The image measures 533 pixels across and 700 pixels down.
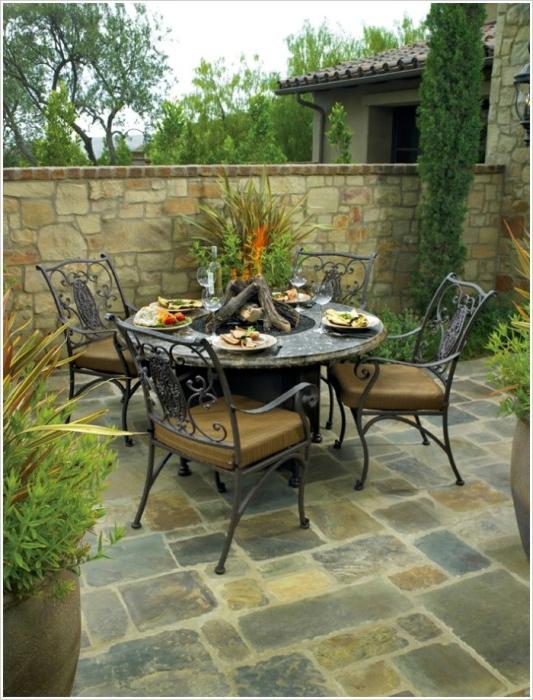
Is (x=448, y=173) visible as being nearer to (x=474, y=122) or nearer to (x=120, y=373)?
(x=474, y=122)

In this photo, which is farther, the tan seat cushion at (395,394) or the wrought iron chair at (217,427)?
the tan seat cushion at (395,394)

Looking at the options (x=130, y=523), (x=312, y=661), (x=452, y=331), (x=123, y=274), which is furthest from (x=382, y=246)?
(x=312, y=661)

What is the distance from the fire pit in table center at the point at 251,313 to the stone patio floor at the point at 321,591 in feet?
2.60

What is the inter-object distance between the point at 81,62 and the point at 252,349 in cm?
1784

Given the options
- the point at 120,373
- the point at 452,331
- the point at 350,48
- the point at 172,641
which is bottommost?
the point at 172,641

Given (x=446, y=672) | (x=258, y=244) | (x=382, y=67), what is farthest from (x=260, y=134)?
(x=446, y=672)

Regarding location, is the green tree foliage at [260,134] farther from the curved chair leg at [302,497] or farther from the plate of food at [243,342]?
the curved chair leg at [302,497]

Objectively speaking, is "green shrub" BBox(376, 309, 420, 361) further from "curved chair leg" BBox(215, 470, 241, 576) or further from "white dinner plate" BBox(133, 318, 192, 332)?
"curved chair leg" BBox(215, 470, 241, 576)

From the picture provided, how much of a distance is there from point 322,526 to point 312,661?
0.96 meters

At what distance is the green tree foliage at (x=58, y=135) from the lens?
1063cm

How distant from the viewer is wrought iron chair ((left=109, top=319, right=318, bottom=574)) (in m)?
2.99

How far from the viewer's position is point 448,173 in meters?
6.56

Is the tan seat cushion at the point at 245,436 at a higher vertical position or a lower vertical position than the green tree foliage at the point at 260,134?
lower

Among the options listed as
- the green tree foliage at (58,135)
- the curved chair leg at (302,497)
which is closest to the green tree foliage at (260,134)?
the green tree foliage at (58,135)
